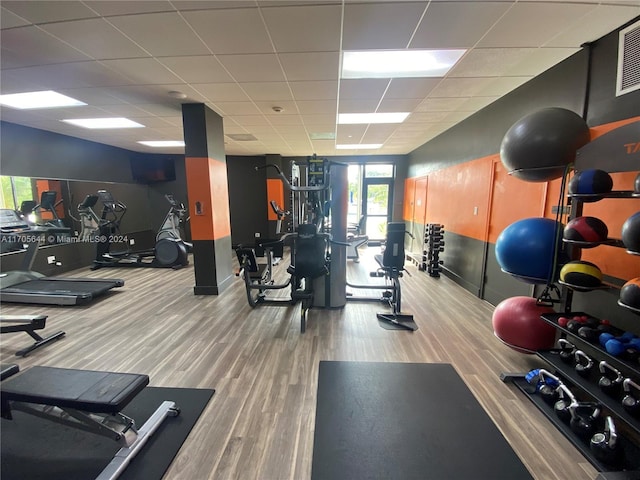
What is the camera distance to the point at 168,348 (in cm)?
271

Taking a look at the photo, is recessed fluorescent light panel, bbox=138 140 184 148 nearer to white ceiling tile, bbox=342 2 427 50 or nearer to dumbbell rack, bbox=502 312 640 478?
white ceiling tile, bbox=342 2 427 50

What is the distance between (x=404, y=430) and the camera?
1734 mm

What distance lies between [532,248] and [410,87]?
94.8 inches

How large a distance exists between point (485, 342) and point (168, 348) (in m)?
3.42

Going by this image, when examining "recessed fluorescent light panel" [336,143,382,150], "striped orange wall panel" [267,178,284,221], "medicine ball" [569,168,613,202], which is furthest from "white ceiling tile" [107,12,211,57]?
"striped orange wall panel" [267,178,284,221]

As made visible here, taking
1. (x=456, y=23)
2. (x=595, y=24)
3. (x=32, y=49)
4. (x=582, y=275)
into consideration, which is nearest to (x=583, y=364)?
(x=582, y=275)

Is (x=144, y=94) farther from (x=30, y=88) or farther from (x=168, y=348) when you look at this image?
(x=168, y=348)

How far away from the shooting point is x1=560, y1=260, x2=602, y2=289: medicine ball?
69.3 inches

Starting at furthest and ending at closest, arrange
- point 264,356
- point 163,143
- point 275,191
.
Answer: point 275,191, point 163,143, point 264,356

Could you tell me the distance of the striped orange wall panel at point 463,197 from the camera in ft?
13.3

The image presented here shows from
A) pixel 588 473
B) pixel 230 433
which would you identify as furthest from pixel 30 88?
pixel 588 473

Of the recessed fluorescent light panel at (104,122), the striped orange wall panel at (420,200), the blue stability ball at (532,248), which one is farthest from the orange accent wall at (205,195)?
the striped orange wall panel at (420,200)

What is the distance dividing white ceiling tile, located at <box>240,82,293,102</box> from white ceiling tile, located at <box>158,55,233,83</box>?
293 mm

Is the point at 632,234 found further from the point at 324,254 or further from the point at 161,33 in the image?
the point at 161,33
